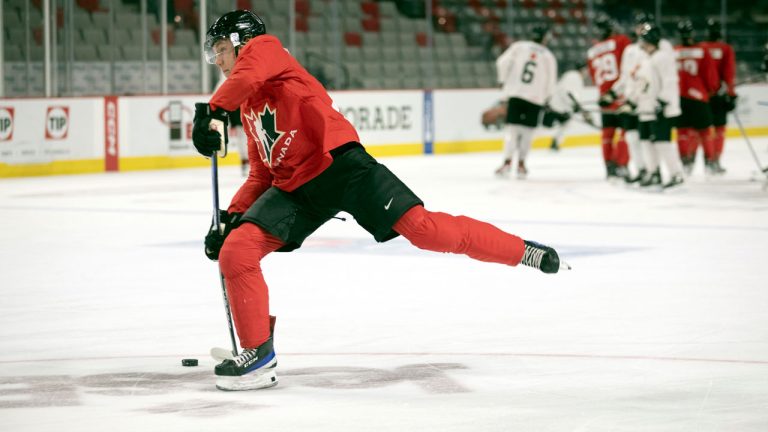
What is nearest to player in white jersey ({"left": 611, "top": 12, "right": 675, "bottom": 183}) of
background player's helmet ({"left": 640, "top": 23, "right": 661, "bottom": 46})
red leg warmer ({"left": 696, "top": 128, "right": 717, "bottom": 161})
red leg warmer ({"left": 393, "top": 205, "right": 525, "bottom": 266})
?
background player's helmet ({"left": 640, "top": 23, "right": 661, "bottom": 46})

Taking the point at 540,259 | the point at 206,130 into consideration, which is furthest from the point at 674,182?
the point at 206,130

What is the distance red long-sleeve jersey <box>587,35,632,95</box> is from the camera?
14.4 meters

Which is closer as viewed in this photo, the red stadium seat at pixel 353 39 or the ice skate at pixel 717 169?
the ice skate at pixel 717 169

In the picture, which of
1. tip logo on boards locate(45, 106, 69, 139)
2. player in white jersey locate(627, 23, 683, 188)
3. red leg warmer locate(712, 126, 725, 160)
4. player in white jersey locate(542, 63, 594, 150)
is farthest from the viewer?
player in white jersey locate(542, 63, 594, 150)

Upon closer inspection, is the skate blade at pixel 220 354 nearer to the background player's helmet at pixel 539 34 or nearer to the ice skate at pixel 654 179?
the ice skate at pixel 654 179

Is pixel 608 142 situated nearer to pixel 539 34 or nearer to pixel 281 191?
pixel 539 34

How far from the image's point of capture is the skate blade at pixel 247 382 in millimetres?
4629

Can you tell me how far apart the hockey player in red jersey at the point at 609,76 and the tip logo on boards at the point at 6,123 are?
610cm

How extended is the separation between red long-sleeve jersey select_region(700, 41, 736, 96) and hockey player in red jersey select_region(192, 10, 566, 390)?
429 inches

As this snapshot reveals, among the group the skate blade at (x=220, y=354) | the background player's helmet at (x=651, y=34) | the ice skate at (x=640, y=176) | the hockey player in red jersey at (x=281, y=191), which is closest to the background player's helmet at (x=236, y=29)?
the hockey player in red jersey at (x=281, y=191)

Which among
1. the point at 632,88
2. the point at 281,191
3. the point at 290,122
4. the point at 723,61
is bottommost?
the point at 281,191

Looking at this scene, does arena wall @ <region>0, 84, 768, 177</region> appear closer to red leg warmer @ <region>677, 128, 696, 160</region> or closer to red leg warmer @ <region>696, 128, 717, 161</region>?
red leg warmer @ <region>677, 128, 696, 160</region>

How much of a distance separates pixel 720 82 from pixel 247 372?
1193cm

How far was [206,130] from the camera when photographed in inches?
179
